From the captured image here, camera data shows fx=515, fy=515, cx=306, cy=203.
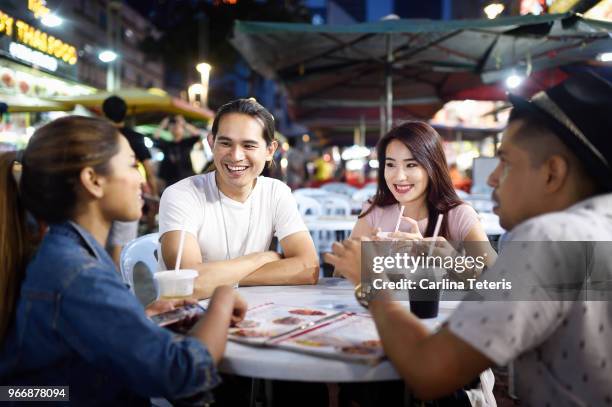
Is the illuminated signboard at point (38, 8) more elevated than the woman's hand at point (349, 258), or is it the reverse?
the illuminated signboard at point (38, 8)

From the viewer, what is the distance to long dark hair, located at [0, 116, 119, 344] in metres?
1.48

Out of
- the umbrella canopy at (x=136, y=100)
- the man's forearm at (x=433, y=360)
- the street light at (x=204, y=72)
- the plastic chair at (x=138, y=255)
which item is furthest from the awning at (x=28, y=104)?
the man's forearm at (x=433, y=360)

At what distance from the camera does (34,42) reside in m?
9.41

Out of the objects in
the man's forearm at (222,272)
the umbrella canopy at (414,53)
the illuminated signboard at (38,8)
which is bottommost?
the man's forearm at (222,272)

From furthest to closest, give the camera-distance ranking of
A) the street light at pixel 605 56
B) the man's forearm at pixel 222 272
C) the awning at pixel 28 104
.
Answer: the awning at pixel 28 104 → the street light at pixel 605 56 → the man's forearm at pixel 222 272

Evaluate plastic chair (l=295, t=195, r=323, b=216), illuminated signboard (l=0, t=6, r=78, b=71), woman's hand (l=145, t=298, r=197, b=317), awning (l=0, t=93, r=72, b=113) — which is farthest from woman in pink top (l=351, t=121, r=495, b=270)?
awning (l=0, t=93, r=72, b=113)

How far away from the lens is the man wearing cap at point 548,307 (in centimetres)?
127

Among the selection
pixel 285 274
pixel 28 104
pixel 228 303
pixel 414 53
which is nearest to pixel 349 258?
pixel 228 303

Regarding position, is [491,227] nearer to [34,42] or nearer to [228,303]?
[228,303]

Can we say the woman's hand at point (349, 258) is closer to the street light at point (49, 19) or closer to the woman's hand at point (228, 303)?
the woman's hand at point (228, 303)

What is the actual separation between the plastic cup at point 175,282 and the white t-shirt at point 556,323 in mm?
977

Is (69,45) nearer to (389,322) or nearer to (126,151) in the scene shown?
(126,151)

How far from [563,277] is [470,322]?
0.87 ft

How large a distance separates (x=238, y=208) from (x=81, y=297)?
1.64m
